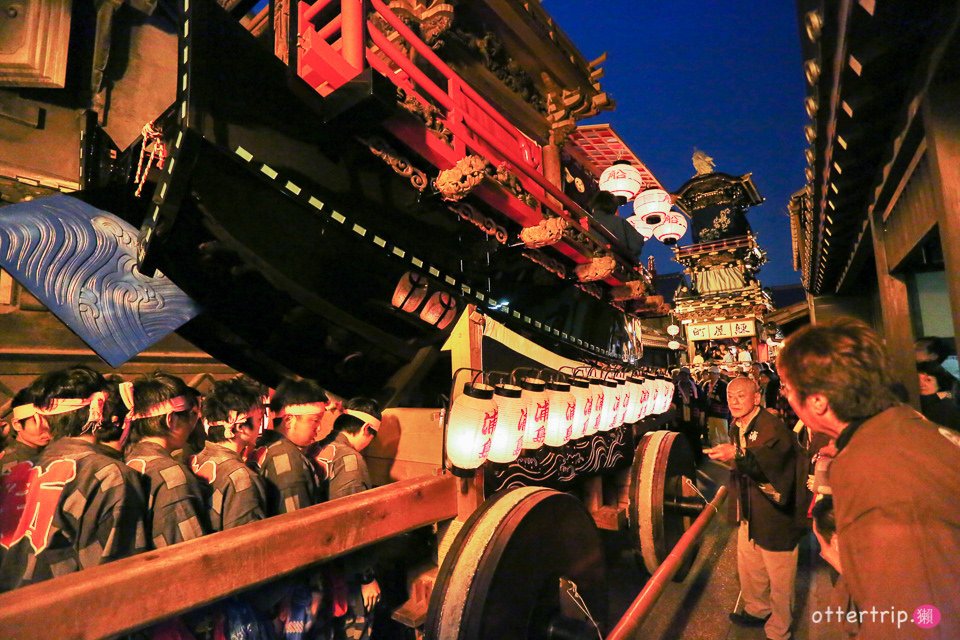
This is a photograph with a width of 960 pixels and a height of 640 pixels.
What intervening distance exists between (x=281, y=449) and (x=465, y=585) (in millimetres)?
1497

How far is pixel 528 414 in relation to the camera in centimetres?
355

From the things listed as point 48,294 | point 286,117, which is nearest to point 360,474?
point 48,294

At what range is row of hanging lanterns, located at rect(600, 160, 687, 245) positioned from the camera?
7930mm

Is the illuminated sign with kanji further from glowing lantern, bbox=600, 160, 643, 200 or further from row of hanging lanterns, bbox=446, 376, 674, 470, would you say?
row of hanging lanterns, bbox=446, 376, 674, 470

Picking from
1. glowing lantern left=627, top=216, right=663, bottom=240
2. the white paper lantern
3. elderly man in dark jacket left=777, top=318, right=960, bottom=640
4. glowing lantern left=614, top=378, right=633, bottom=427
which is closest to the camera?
elderly man in dark jacket left=777, top=318, right=960, bottom=640

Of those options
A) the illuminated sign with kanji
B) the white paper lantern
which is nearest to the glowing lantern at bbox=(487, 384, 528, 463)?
the white paper lantern

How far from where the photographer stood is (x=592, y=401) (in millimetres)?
4453

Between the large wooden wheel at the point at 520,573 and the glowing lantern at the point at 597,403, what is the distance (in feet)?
4.42

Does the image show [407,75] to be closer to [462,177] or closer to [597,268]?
[462,177]

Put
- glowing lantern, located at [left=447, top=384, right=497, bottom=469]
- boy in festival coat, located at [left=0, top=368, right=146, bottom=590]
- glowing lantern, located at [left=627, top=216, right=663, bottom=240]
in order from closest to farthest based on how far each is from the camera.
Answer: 1. boy in festival coat, located at [left=0, top=368, right=146, bottom=590]
2. glowing lantern, located at [left=447, top=384, right=497, bottom=469]
3. glowing lantern, located at [left=627, top=216, right=663, bottom=240]

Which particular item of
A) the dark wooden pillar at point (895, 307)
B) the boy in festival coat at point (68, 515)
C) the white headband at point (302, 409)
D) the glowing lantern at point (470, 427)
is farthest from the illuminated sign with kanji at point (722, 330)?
Answer: the boy in festival coat at point (68, 515)

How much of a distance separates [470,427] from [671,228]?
9.29 metres

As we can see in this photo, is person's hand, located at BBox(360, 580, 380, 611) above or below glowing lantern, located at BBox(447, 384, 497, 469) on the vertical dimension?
below

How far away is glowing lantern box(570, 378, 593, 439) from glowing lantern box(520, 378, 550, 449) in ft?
1.76
